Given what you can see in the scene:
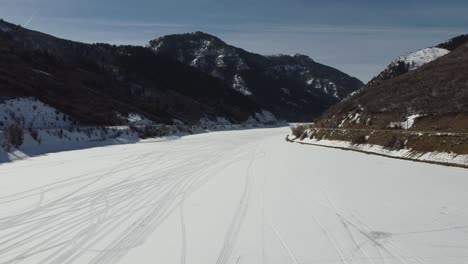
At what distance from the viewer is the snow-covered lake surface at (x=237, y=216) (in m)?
6.62

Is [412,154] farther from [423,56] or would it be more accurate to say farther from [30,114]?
[423,56]

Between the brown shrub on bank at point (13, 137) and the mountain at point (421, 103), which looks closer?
the mountain at point (421, 103)

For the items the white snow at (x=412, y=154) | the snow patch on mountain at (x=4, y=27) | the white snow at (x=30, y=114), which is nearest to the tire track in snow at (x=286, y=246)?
the white snow at (x=412, y=154)

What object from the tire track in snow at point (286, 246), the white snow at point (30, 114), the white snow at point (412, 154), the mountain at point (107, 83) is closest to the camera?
the tire track in snow at point (286, 246)

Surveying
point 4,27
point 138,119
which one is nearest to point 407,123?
point 138,119

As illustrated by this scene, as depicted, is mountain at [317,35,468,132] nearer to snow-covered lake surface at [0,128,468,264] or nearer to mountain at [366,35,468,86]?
snow-covered lake surface at [0,128,468,264]

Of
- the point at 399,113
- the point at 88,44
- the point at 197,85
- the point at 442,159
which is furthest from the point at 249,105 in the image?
the point at 442,159

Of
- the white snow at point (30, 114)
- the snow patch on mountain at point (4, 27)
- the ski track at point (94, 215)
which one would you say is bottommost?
the ski track at point (94, 215)

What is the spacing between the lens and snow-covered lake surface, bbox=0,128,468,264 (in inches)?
261

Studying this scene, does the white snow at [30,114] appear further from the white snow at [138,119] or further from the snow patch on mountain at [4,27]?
the snow patch on mountain at [4,27]

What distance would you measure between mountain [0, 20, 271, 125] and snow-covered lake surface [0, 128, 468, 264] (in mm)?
40818

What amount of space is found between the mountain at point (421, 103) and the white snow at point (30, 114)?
2853cm

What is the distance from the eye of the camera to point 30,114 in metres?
47.5

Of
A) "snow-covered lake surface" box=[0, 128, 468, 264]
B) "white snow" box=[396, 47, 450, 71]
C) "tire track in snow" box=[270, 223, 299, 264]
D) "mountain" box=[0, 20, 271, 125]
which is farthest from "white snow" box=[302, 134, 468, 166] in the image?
"white snow" box=[396, 47, 450, 71]
